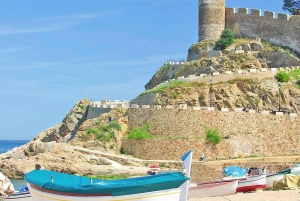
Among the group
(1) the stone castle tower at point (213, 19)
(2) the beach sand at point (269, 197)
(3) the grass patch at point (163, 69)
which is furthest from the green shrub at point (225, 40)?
(2) the beach sand at point (269, 197)

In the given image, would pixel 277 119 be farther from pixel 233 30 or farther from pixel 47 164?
pixel 233 30

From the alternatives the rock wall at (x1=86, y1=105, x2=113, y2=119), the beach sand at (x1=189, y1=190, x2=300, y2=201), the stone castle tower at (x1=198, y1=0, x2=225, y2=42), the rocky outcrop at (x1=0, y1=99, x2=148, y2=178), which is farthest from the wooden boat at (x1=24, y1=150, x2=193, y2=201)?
the stone castle tower at (x1=198, y1=0, x2=225, y2=42)

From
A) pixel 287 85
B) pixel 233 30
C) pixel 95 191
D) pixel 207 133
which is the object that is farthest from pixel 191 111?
pixel 95 191

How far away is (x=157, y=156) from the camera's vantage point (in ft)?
106

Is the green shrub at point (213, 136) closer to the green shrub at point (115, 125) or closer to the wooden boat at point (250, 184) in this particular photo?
the green shrub at point (115, 125)

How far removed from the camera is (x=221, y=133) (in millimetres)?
33156

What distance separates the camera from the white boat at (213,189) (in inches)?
858

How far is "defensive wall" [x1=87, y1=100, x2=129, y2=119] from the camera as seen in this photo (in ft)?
130

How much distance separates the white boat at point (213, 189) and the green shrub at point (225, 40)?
2373cm

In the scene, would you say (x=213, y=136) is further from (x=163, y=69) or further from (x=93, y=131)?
(x=163, y=69)

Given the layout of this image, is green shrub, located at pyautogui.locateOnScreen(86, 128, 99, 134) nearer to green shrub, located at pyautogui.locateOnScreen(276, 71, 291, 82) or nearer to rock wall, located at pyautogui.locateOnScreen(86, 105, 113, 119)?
rock wall, located at pyautogui.locateOnScreen(86, 105, 113, 119)

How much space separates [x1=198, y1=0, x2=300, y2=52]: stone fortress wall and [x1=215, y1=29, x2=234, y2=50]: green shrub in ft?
8.05

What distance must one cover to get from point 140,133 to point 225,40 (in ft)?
47.4

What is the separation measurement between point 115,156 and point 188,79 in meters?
9.38
